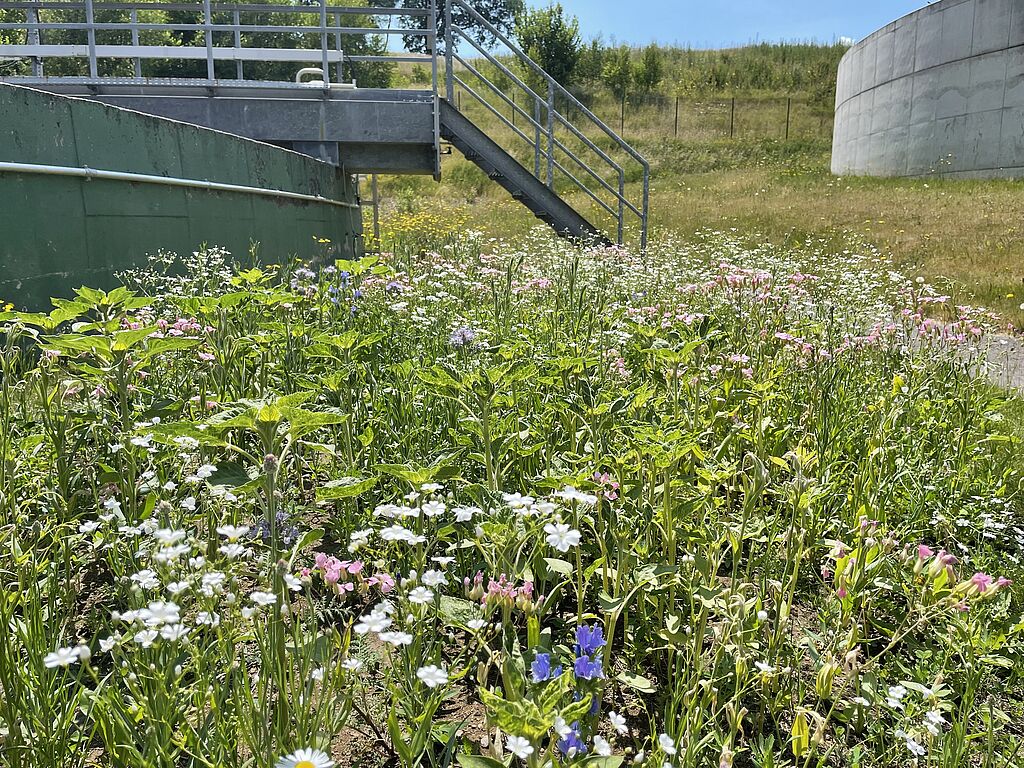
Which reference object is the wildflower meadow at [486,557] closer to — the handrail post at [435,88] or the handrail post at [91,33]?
the handrail post at [435,88]

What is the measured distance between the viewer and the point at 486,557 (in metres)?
1.77

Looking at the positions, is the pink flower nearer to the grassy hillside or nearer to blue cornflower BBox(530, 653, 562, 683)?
blue cornflower BBox(530, 653, 562, 683)

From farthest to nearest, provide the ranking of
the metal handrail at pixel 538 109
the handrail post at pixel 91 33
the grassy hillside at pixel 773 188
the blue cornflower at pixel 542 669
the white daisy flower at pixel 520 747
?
the grassy hillside at pixel 773 188, the metal handrail at pixel 538 109, the handrail post at pixel 91 33, the blue cornflower at pixel 542 669, the white daisy flower at pixel 520 747

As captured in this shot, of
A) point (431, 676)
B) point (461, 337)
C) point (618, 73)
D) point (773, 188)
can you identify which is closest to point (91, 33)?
point (461, 337)

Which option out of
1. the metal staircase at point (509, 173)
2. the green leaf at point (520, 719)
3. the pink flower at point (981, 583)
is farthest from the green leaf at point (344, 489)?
the metal staircase at point (509, 173)

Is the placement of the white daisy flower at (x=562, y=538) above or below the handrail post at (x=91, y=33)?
below

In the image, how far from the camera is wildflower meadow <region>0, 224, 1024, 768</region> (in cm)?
145

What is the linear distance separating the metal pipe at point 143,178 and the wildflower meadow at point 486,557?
5.50ft

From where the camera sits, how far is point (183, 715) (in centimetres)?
146

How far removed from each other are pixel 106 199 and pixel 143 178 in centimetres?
50

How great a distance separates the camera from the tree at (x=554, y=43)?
43000mm

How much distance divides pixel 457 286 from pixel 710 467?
10.5ft

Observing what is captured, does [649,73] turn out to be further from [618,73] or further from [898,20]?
[898,20]

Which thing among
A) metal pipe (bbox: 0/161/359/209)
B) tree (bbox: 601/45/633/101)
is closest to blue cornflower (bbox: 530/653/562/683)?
metal pipe (bbox: 0/161/359/209)
